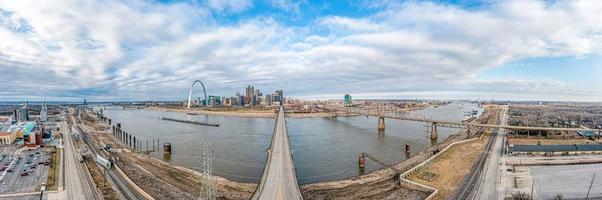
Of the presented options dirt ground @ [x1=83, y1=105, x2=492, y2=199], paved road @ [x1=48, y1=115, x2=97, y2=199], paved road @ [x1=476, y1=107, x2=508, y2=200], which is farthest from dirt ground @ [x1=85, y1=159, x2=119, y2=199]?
paved road @ [x1=476, y1=107, x2=508, y2=200]

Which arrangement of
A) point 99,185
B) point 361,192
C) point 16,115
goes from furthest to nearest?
point 16,115
point 99,185
point 361,192

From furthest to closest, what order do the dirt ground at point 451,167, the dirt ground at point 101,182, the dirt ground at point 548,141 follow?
the dirt ground at point 548,141 < the dirt ground at point 451,167 < the dirt ground at point 101,182

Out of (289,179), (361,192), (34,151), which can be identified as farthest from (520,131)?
(34,151)

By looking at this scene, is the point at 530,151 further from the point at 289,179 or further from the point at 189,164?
the point at 189,164

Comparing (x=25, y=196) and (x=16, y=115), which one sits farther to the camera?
(x=16, y=115)

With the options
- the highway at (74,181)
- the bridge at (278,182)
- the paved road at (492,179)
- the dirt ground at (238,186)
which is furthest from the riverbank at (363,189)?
the highway at (74,181)

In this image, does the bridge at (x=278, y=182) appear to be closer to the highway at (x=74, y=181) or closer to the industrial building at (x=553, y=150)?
the highway at (x=74, y=181)

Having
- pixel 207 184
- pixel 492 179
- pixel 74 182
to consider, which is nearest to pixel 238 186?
pixel 207 184
